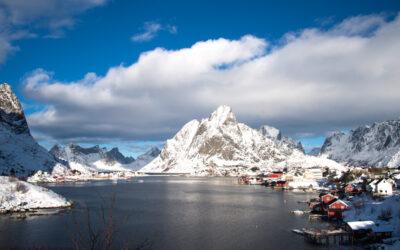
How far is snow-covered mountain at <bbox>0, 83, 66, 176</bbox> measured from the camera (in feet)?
353

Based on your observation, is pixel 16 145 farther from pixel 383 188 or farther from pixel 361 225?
pixel 361 225

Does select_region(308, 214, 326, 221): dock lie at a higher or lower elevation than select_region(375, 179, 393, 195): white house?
lower

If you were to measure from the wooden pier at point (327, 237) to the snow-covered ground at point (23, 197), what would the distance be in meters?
36.4

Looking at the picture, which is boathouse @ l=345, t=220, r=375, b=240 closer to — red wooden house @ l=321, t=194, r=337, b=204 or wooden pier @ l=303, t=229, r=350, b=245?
wooden pier @ l=303, t=229, r=350, b=245

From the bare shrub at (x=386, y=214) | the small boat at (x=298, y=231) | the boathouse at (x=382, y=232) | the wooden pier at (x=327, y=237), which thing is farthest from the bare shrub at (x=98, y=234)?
the bare shrub at (x=386, y=214)

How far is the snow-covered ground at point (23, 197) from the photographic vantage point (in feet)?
148

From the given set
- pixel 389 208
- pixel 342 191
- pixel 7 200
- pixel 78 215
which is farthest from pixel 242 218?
pixel 7 200

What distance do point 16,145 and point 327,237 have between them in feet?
395

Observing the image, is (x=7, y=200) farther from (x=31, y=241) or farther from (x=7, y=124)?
(x=7, y=124)

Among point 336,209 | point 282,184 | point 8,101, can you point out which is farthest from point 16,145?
point 336,209

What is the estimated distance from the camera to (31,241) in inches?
1102

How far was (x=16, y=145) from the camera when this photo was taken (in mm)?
118750

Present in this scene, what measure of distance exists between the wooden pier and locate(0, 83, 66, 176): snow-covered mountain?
95059 millimetres

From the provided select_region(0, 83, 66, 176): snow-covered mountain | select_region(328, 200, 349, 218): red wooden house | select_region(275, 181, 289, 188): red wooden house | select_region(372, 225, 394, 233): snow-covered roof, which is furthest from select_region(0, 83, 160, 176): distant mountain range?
select_region(372, 225, 394, 233): snow-covered roof
